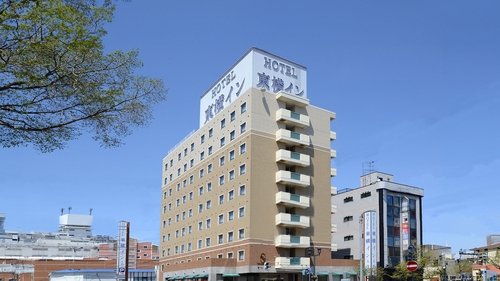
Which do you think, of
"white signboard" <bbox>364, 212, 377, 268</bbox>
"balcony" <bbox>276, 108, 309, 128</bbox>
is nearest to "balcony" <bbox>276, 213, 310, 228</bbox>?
"balcony" <bbox>276, 108, 309, 128</bbox>

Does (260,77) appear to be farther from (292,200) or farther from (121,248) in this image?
(121,248)

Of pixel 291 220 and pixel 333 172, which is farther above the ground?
pixel 333 172

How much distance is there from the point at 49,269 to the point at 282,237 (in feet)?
230

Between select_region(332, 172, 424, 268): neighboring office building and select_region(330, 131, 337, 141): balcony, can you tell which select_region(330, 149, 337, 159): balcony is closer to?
select_region(330, 131, 337, 141): balcony

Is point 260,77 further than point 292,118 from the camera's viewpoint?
Yes

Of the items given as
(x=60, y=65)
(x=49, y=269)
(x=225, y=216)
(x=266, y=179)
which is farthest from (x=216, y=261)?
(x=49, y=269)

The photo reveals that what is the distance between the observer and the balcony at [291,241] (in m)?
59.1

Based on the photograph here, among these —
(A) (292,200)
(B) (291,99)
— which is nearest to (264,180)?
(A) (292,200)

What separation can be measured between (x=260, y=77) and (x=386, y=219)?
26858 millimetres

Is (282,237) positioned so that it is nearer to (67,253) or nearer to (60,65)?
(60,65)

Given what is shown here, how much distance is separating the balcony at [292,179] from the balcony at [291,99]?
8.23m

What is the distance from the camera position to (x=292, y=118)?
2456 inches

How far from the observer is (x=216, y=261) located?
59844mm

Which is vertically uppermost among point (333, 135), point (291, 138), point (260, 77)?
point (260, 77)
